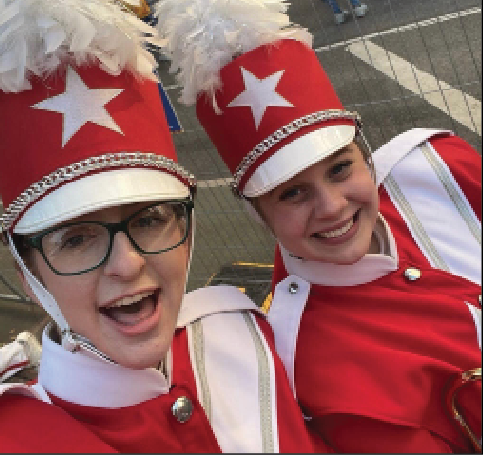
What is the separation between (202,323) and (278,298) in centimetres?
22

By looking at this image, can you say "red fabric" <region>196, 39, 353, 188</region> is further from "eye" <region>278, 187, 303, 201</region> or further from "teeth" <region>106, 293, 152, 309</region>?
"teeth" <region>106, 293, 152, 309</region>

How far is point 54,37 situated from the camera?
940 mm

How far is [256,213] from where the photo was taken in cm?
141

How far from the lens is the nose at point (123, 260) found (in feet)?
3.05

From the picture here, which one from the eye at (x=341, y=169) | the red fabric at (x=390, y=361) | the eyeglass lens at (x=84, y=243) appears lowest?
the red fabric at (x=390, y=361)

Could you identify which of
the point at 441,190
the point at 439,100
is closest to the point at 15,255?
the point at 441,190

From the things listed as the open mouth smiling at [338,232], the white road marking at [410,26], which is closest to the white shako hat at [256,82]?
the open mouth smiling at [338,232]

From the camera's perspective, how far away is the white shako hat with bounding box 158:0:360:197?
1258 millimetres

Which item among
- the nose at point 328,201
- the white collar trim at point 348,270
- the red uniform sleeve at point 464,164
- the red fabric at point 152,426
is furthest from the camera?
the red uniform sleeve at point 464,164

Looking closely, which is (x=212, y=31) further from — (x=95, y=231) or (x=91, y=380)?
(x=91, y=380)

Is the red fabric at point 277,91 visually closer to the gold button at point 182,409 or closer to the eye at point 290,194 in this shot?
the eye at point 290,194

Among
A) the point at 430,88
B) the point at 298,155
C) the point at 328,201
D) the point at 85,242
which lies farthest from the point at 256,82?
the point at 430,88

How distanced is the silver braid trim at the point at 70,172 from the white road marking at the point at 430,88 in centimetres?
174

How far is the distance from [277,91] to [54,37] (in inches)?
20.4
